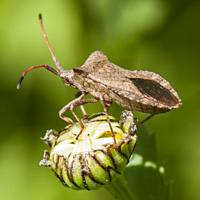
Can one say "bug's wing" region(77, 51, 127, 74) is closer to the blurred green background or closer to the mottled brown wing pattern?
the mottled brown wing pattern

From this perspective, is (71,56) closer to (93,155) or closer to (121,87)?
(121,87)

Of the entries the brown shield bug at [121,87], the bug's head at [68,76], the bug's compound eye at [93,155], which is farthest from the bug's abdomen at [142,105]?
the bug's head at [68,76]

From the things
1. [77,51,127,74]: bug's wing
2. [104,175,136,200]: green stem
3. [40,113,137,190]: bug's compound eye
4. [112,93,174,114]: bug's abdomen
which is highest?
[77,51,127,74]: bug's wing

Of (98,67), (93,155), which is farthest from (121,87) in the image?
(93,155)

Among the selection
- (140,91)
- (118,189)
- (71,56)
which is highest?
(71,56)

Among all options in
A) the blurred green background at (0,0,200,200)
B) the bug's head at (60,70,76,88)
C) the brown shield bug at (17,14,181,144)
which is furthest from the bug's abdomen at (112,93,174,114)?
the blurred green background at (0,0,200,200)

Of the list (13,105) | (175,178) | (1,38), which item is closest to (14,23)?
(1,38)

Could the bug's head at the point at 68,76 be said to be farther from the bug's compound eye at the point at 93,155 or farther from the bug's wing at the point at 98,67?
the bug's compound eye at the point at 93,155

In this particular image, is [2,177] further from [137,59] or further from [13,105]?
[137,59]
